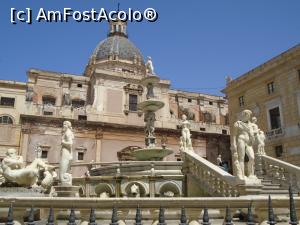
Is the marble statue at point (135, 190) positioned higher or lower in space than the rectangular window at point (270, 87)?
lower

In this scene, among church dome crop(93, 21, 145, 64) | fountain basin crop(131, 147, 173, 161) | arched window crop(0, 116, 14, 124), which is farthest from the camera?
church dome crop(93, 21, 145, 64)

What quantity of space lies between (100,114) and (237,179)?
25968 millimetres

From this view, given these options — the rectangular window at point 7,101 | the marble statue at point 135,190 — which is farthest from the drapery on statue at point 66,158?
the rectangular window at point 7,101

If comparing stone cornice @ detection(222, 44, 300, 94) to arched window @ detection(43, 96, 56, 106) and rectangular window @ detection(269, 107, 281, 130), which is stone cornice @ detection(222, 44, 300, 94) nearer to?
rectangular window @ detection(269, 107, 281, 130)

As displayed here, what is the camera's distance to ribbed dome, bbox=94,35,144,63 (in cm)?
4388

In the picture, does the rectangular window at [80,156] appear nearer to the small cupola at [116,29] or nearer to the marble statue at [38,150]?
the marble statue at [38,150]

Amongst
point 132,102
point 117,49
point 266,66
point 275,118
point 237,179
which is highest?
point 117,49

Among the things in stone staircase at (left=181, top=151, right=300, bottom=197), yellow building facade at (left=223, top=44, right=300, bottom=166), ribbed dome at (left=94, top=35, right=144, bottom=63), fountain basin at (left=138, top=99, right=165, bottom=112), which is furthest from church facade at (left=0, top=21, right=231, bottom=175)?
stone staircase at (left=181, top=151, right=300, bottom=197)

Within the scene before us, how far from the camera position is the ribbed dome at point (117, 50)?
43.9 m

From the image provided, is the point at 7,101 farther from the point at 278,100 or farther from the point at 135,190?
the point at 278,100

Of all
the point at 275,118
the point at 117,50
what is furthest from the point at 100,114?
the point at 275,118

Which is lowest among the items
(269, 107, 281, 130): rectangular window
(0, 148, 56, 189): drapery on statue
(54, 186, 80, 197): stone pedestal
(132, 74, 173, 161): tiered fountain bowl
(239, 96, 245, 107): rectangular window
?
(54, 186, 80, 197): stone pedestal

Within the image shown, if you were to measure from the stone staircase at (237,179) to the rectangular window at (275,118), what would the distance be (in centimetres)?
1323

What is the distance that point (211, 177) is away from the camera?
10102 millimetres
